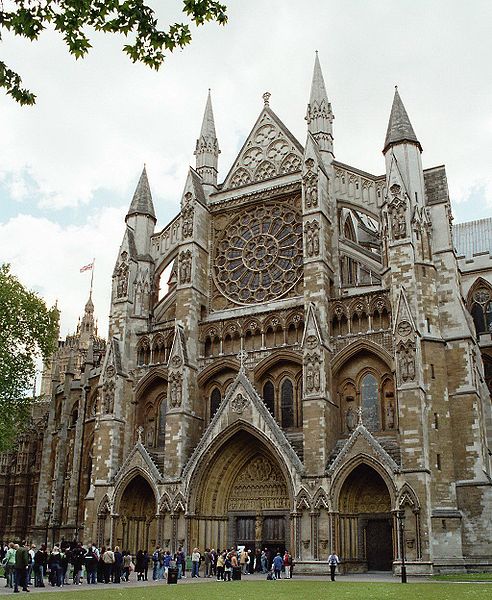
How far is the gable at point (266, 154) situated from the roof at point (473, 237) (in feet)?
50.4

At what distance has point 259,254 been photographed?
36.1 metres

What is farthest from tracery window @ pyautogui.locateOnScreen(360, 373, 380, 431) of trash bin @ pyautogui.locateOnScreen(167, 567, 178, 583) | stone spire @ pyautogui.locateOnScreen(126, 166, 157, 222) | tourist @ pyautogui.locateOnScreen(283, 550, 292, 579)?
stone spire @ pyautogui.locateOnScreen(126, 166, 157, 222)

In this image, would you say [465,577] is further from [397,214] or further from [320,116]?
[320,116]

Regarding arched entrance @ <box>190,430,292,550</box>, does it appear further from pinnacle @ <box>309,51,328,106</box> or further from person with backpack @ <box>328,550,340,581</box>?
pinnacle @ <box>309,51,328,106</box>

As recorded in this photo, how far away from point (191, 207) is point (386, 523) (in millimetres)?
19389

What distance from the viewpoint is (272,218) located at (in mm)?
36562

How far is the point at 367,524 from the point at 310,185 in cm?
1638

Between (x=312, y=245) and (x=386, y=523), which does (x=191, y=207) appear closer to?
(x=312, y=245)

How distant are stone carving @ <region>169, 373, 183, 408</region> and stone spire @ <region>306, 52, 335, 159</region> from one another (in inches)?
572

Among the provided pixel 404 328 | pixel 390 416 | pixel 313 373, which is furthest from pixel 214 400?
pixel 404 328

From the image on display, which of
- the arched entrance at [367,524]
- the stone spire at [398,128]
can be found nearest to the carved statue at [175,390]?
the arched entrance at [367,524]

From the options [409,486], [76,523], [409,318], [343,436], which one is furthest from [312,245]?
[76,523]

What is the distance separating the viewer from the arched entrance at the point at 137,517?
3288cm

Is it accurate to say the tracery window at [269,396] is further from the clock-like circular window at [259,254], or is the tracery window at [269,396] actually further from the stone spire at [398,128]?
the stone spire at [398,128]
